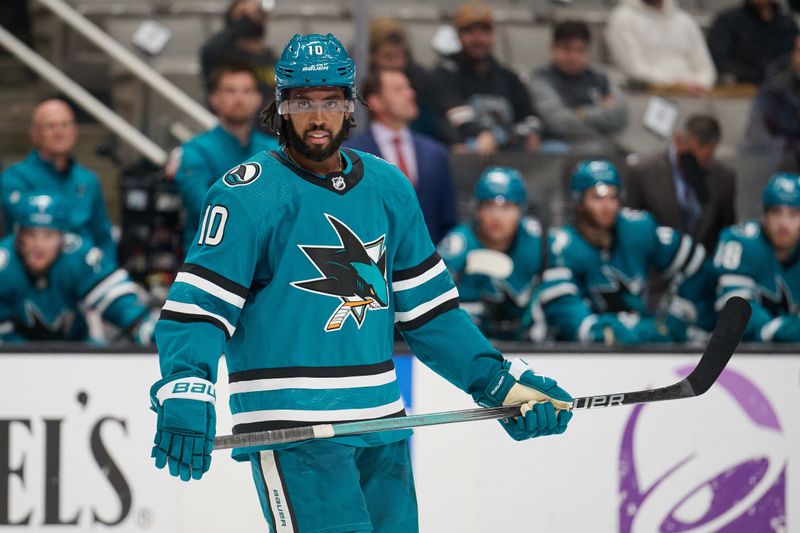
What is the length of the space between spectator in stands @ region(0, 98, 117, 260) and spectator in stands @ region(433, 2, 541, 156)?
1.36m

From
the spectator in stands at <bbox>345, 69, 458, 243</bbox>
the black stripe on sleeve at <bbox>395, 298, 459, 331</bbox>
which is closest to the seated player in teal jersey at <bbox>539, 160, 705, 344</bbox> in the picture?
the spectator in stands at <bbox>345, 69, 458, 243</bbox>

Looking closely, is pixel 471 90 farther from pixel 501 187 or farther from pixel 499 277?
pixel 499 277

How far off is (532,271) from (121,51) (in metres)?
1.96

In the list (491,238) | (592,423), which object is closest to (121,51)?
(491,238)

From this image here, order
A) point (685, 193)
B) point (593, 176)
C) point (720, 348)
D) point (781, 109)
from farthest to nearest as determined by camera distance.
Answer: point (781, 109)
point (685, 193)
point (593, 176)
point (720, 348)

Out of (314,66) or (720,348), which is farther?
(720,348)

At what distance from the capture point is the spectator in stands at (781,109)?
18.1 ft

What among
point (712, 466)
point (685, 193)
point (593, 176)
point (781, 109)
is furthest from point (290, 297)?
point (781, 109)

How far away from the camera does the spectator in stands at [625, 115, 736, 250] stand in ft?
16.6

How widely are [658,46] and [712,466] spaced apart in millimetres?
2711

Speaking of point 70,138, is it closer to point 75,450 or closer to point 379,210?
point 75,450

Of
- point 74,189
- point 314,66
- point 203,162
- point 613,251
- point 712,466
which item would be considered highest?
point 314,66

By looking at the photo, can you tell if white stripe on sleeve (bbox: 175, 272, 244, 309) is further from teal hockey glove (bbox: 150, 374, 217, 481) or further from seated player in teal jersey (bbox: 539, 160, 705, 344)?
seated player in teal jersey (bbox: 539, 160, 705, 344)

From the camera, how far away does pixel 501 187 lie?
4.67m
